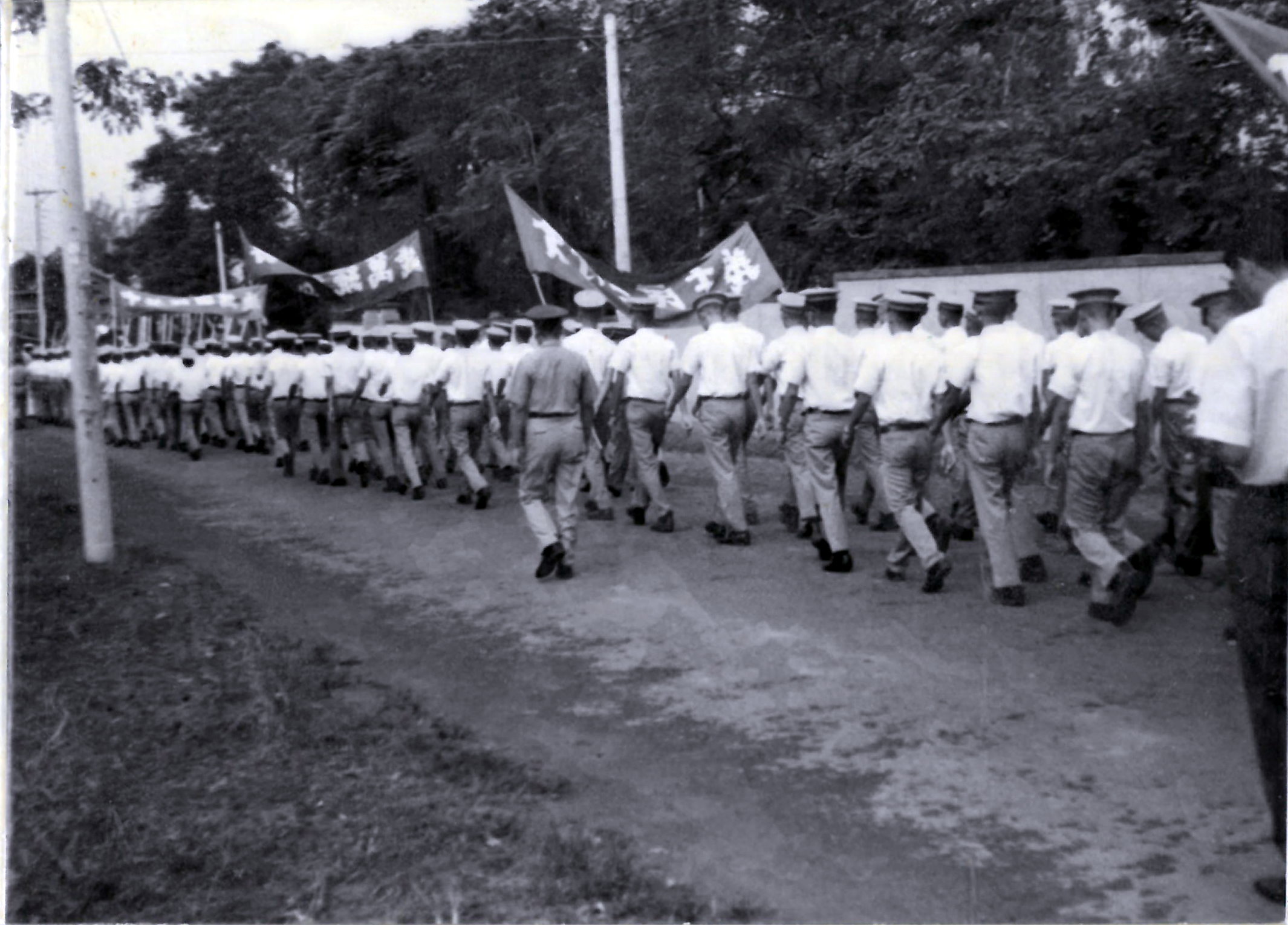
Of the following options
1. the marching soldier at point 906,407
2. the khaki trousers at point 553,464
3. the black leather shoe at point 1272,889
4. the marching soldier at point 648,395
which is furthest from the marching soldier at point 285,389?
the black leather shoe at point 1272,889

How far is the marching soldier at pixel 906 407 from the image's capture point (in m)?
9.09

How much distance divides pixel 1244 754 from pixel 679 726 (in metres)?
2.45

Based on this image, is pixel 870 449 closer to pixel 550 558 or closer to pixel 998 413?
pixel 998 413

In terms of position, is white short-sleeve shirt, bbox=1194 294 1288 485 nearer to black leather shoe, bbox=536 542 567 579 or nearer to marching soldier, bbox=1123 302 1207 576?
marching soldier, bbox=1123 302 1207 576

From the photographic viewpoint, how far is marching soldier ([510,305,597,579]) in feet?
32.7

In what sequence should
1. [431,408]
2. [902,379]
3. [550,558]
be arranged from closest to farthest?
1. [902,379]
2. [550,558]
3. [431,408]

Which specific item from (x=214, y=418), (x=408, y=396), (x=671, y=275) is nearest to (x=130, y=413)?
(x=214, y=418)

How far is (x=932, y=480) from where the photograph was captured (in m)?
14.1

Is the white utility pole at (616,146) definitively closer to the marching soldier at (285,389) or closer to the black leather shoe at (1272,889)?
the marching soldier at (285,389)

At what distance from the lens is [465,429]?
46.9 ft

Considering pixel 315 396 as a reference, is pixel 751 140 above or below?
above

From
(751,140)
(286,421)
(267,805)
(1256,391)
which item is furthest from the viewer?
(751,140)

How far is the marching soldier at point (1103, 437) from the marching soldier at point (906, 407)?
995mm

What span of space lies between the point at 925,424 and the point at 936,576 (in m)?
1.03
